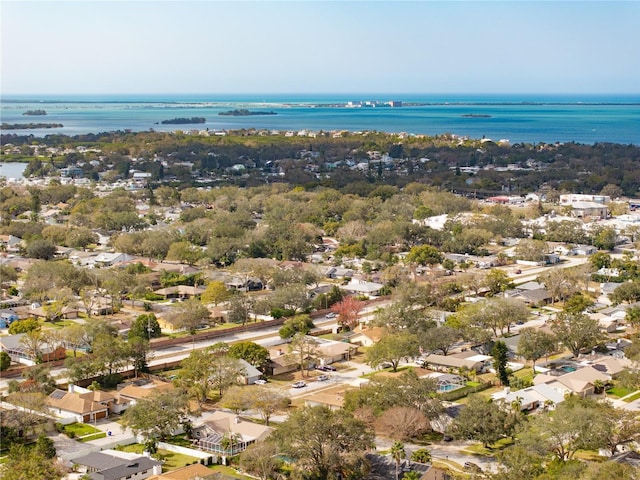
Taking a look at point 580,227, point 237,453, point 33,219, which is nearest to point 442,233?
point 580,227

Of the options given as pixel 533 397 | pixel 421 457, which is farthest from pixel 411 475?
pixel 533 397

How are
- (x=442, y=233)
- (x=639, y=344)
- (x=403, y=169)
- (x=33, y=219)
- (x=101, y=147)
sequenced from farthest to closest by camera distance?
(x=101, y=147), (x=403, y=169), (x=33, y=219), (x=442, y=233), (x=639, y=344)

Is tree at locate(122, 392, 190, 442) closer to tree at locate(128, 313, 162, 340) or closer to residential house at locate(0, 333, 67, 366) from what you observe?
residential house at locate(0, 333, 67, 366)

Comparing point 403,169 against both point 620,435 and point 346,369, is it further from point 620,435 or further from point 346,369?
point 620,435

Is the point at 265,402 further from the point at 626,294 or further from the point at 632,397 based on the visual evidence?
the point at 626,294

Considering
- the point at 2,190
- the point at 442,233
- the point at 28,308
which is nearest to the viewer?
the point at 28,308
